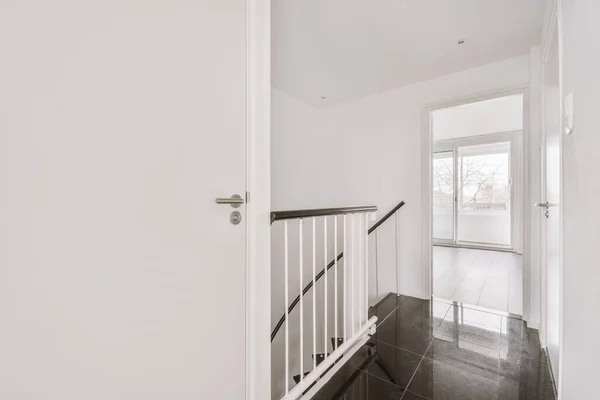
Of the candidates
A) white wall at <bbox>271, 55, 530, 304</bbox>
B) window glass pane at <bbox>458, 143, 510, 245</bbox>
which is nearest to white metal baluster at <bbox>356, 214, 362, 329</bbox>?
A: white wall at <bbox>271, 55, 530, 304</bbox>

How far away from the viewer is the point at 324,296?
2221mm

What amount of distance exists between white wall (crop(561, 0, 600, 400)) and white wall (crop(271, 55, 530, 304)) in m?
1.68

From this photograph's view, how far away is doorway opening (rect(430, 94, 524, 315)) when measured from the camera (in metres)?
4.06

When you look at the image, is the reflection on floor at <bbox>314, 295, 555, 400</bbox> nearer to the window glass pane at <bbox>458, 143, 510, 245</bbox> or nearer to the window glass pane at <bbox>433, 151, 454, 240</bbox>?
the window glass pane at <bbox>458, 143, 510, 245</bbox>

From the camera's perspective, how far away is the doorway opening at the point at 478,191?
4.06 m

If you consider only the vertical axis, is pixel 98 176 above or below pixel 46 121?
below

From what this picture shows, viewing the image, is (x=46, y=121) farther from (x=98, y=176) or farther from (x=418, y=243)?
(x=418, y=243)

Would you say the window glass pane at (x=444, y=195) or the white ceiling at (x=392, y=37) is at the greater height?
the white ceiling at (x=392, y=37)

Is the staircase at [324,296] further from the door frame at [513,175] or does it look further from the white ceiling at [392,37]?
the door frame at [513,175]

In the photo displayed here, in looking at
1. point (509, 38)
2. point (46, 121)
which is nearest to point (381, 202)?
point (509, 38)

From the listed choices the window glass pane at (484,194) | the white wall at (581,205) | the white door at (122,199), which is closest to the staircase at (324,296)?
the white door at (122,199)

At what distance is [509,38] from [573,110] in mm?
1745

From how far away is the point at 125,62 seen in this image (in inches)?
30.3

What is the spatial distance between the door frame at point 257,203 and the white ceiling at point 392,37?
0.89m
